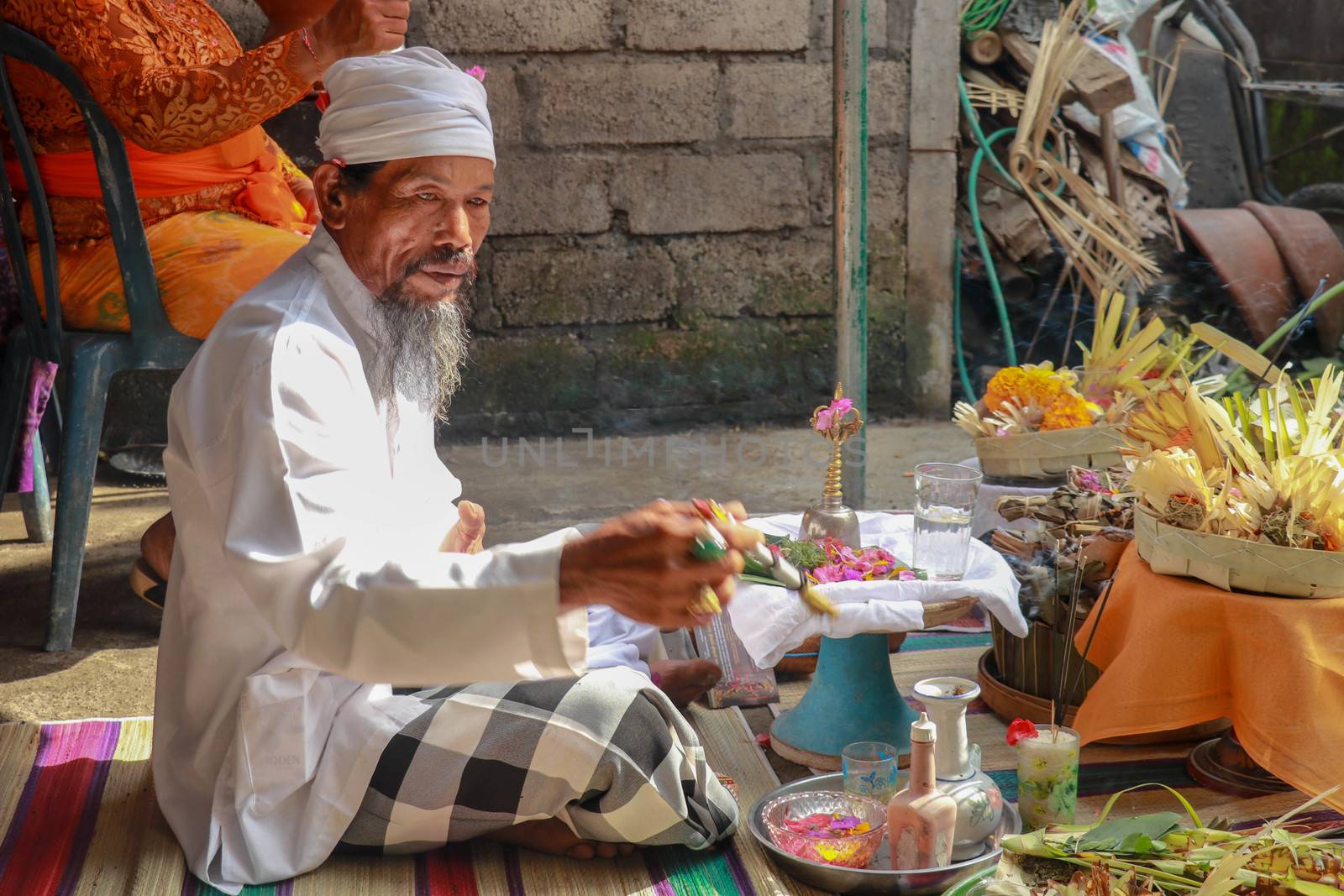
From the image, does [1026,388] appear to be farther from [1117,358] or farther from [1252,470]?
[1252,470]

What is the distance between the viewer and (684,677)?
3363 millimetres

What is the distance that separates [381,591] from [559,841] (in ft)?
3.16

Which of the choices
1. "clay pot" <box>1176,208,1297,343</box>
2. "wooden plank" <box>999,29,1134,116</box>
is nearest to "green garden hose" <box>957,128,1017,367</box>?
"wooden plank" <box>999,29,1134,116</box>

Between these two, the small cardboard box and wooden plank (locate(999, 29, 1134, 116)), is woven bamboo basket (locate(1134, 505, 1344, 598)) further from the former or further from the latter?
wooden plank (locate(999, 29, 1134, 116))

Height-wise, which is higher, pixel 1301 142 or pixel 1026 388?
pixel 1301 142

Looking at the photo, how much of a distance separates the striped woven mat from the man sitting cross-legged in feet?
0.19

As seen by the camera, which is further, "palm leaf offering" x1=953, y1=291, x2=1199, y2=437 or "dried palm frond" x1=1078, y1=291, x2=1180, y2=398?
"dried palm frond" x1=1078, y1=291, x2=1180, y2=398

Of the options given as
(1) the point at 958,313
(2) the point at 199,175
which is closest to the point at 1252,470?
(2) the point at 199,175

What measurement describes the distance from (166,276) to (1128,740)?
2987 millimetres

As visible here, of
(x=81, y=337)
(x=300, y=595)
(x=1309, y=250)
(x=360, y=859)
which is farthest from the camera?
(x=1309, y=250)

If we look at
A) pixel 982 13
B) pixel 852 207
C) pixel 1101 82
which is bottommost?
pixel 852 207

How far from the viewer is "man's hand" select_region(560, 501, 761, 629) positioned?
1.86m

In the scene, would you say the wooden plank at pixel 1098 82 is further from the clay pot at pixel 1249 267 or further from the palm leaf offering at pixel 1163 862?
the palm leaf offering at pixel 1163 862

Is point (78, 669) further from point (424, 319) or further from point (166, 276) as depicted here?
point (424, 319)
